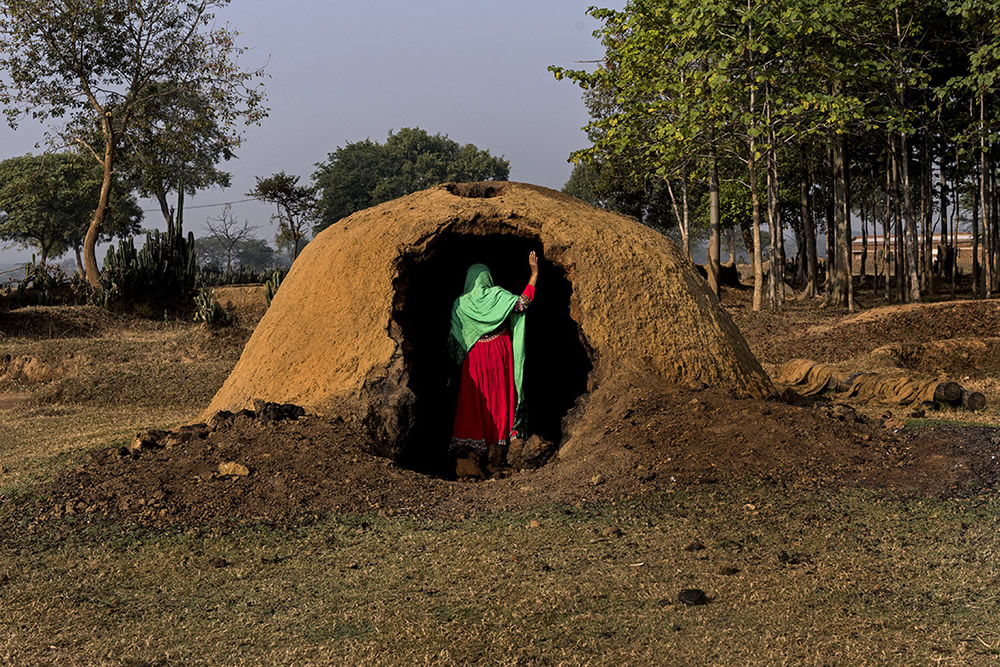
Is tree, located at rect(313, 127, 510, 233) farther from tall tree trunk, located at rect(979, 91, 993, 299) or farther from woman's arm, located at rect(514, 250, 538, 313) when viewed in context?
woman's arm, located at rect(514, 250, 538, 313)

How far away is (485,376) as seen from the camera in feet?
26.2

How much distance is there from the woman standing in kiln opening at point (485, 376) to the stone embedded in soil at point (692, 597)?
3679 mm

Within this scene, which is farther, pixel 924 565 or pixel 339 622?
pixel 924 565

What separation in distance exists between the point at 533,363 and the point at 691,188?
21537mm

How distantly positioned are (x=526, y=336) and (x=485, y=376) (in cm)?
90

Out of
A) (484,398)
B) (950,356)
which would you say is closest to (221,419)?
(484,398)

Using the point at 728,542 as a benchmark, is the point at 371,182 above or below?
above

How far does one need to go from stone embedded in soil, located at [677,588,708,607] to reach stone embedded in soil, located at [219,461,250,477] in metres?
3.38

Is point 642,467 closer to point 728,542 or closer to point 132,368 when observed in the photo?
point 728,542

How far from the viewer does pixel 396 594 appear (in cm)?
462


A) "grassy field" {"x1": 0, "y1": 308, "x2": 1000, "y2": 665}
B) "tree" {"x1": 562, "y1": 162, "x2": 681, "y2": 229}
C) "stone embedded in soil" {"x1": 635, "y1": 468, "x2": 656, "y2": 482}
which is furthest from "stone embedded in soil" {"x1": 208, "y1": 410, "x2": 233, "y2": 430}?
"tree" {"x1": 562, "y1": 162, "x2": 681, "y2": 229}

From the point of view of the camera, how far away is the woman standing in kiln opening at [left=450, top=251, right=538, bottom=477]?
7.98 metres

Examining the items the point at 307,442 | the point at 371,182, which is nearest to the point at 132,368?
the point at 307,442

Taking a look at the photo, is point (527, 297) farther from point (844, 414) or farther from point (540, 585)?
point (540, 585)
